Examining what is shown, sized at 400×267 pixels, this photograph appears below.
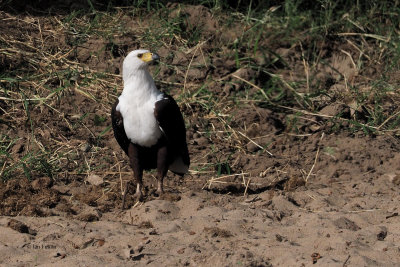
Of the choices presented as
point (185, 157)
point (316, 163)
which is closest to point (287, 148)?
point (316, 163)

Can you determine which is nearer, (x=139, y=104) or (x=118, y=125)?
(x=139, y=104)

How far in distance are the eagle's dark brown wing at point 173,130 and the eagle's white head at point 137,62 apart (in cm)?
26

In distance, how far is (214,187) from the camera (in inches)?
228

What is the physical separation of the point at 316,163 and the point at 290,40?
2166 mm

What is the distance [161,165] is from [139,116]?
0.44 metres

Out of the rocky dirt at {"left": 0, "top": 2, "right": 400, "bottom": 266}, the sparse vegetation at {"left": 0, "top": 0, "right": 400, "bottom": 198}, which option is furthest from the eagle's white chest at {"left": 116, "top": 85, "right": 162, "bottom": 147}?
the sparse vegetation at {"left": 0, "top": 0, "right": 400, "bottom": 198}

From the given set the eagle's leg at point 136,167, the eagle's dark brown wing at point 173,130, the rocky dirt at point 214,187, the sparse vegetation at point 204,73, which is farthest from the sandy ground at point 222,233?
the sparse vegetation at point 204,73

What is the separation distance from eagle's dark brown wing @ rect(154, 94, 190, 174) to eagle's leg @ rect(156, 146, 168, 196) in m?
0.05

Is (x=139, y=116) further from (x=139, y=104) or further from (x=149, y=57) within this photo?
(x=149, y=57)

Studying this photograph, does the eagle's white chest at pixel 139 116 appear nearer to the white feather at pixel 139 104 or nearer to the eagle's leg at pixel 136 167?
A: the white feather at pixel 139 104

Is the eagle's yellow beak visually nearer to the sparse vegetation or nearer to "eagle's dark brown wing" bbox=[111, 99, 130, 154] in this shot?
"eagle's dark brown wing" bbox=[111, 99, 130, 154]

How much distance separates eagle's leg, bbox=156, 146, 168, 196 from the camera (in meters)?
5.40

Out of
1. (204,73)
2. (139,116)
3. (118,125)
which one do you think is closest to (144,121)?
(139,116)

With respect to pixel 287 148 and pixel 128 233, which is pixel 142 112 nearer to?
pixel 128 233
